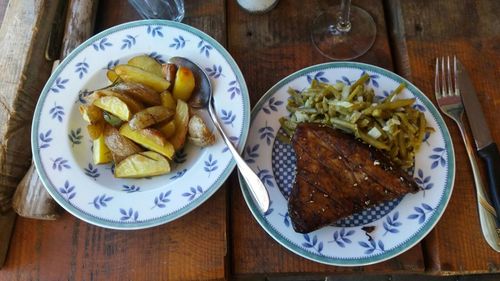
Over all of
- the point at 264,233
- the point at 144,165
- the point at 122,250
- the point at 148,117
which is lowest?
the point at 122,250

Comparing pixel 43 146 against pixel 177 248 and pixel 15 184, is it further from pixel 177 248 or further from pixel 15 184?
pixel 177 248

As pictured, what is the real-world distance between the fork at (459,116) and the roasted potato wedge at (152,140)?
2.42 ft

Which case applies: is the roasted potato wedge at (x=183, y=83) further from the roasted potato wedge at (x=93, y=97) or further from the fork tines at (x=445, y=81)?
the fork tines at (x=445, y=81)

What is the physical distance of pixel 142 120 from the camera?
102 centimetres

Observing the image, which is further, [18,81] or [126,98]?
[18,81]

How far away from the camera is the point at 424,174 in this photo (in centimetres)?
105

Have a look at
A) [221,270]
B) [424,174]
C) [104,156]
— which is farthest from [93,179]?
[424,174]

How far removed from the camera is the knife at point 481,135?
3.48 ft

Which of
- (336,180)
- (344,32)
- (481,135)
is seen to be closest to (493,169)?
(481,135)

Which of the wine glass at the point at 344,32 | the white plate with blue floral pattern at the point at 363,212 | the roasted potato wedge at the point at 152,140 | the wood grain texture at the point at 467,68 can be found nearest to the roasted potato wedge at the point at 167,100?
the roasted potato wedge at the point at 152,140

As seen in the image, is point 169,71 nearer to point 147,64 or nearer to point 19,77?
point 147,64

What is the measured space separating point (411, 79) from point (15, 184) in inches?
44.3

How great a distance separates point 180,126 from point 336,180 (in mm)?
406

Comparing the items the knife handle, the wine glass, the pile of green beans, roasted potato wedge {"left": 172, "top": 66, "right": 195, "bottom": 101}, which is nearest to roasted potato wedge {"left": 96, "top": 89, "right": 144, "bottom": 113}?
roasted potato wedge {"left": 172, "top": 66, "right": 195, "bottom": 101}
